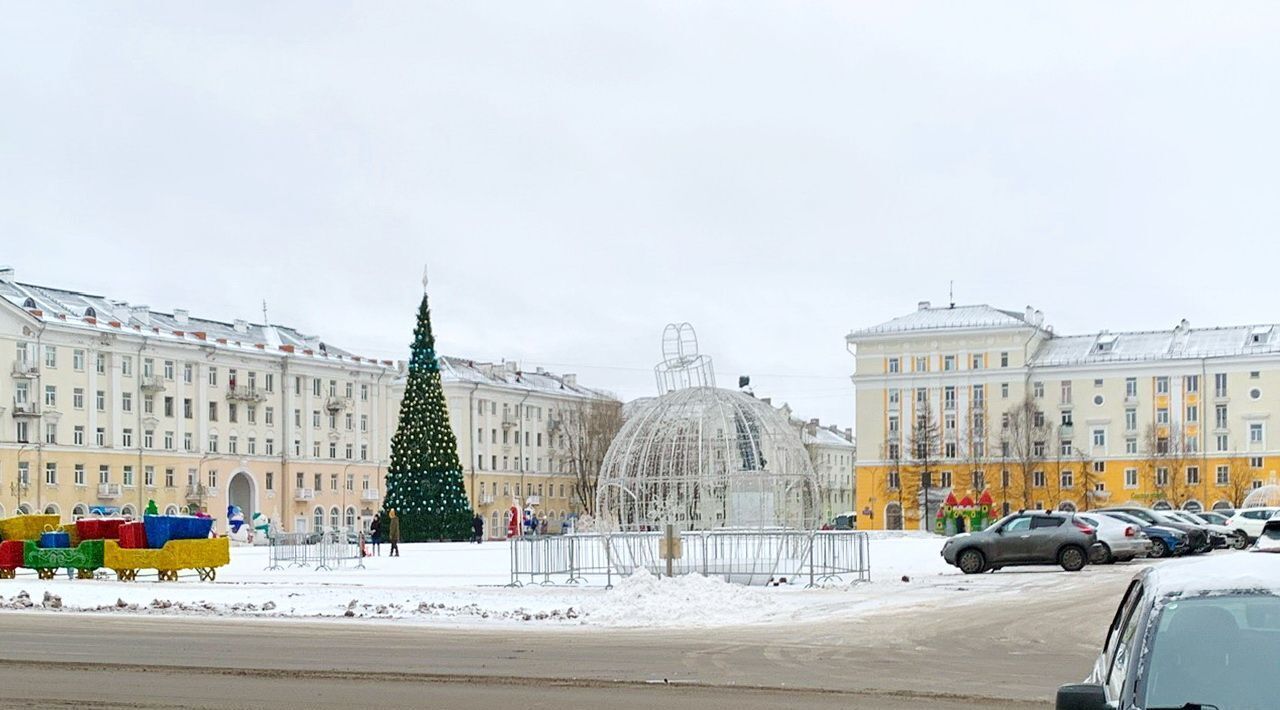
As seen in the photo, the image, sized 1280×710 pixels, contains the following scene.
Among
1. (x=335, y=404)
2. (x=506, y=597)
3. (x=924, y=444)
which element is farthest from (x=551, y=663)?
(x=924, y=444)

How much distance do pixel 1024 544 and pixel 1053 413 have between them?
283 ft

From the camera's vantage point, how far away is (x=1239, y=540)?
4794 centimetres

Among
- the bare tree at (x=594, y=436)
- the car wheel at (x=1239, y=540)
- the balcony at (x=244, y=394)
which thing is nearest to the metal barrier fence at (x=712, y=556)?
the car wheel at (x=1239, y=540)

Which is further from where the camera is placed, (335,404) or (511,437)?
(511,437)

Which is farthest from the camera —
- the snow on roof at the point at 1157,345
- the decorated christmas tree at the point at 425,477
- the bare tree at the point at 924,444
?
the bare tree at the point at 924,444

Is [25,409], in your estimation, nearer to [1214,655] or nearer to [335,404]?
[335,404]

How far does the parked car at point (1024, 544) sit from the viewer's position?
1303 inches

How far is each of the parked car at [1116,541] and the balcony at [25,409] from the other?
6231 cm

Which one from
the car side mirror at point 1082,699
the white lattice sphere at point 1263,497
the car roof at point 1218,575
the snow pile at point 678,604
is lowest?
the white lattice sphere at point 1263,497

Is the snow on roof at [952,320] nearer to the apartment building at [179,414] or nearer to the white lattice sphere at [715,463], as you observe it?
the apartment building at [179,414]

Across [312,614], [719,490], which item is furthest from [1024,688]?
[719,490]

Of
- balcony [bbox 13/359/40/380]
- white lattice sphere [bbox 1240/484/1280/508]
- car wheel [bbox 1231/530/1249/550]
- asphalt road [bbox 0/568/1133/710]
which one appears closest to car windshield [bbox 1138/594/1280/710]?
asphalt road [bbox 0/568/1133/710]

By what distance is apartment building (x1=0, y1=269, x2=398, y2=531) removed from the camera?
277 ft

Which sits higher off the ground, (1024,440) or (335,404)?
(335,404)
